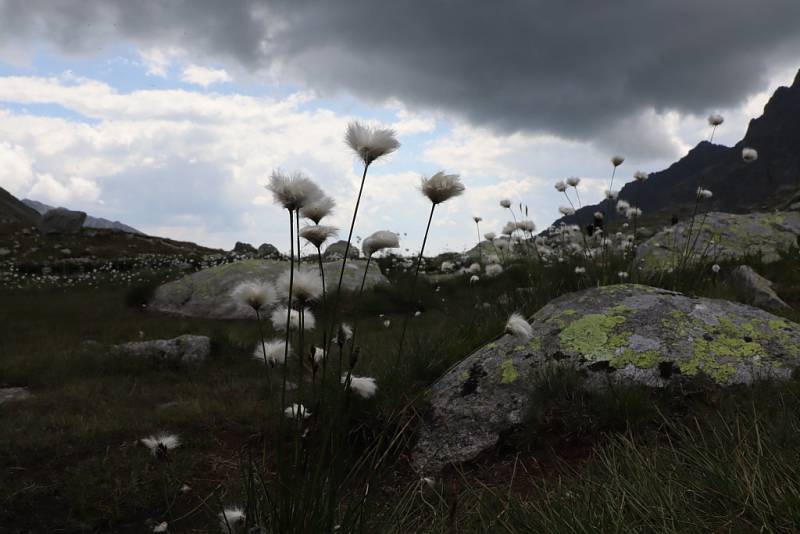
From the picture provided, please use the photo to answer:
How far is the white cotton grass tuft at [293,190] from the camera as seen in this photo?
87.9 inches

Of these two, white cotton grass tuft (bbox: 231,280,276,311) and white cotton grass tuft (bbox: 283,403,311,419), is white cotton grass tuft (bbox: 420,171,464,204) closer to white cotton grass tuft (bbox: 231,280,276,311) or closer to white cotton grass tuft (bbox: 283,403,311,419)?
white cotton grass tuft (bbox: 231,280,276,311)

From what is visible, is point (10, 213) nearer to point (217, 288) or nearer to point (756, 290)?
point (217, 288)

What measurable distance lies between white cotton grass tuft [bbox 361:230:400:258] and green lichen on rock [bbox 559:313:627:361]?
2610mm

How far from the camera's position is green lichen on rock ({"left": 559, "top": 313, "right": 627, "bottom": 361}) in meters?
4.52

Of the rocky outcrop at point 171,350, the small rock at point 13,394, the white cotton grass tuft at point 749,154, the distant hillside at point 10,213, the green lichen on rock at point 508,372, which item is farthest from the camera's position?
the distant hillside at point 10,213

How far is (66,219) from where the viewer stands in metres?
34.4

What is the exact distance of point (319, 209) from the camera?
2.43 metres

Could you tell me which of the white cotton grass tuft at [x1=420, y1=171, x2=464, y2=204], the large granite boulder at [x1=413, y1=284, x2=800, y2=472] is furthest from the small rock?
the white cotton grass tuft at [x1=420, y1=171, x2=464, y2=204]

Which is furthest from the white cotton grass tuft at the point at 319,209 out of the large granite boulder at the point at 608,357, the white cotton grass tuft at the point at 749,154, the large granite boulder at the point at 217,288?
the large granite boulder at the point at 217,288

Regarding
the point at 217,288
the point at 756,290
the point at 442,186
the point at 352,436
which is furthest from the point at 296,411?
the point at 217,288

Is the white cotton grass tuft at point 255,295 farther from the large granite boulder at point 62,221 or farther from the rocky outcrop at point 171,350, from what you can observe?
the large granite boulder at point 62,221

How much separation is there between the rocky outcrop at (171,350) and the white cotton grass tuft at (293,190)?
571cm

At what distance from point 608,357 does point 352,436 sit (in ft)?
7.04

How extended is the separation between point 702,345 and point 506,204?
4348 millimetres
